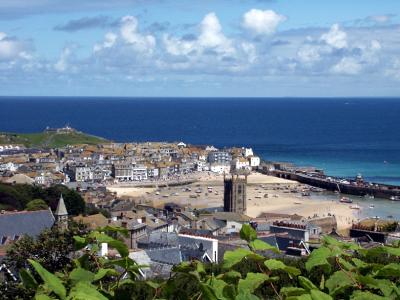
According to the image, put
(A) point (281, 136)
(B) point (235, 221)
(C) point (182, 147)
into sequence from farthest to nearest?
(A) point (281, 136) < (C) point (182, 147) < (B) point (235, 221)

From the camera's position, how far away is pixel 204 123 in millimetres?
159500

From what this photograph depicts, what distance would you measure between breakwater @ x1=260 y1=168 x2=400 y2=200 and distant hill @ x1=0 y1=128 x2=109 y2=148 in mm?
34731

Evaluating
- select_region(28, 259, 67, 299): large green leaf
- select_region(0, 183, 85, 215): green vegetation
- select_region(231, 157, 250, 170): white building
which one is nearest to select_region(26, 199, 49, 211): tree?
select_region(0, 183, 85, 215): green vegetation

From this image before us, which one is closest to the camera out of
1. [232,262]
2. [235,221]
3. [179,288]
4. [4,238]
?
[232,262]

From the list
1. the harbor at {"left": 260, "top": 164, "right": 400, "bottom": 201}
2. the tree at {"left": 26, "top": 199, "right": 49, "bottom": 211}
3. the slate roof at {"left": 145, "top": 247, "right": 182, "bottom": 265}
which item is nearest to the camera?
the slate roof at {"left": 145, "top": 247, "right": 182, "bottom": 265}

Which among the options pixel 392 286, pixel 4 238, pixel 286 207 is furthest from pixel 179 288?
pixel 286 207

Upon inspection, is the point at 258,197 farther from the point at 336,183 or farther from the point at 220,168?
the point at 220,168

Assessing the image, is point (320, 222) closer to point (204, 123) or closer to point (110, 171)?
point (110, 171)

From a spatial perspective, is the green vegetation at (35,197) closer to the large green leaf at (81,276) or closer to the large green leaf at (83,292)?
the large green leaf at (81,276)

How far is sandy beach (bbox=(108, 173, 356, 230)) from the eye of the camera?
165 ft

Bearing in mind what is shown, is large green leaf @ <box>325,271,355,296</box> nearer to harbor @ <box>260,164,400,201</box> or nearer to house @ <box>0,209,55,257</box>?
house @ <box>0,209,55,257</box>

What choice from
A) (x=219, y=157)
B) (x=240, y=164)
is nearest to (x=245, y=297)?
(x=240, y=164)

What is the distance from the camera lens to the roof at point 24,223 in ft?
74.7

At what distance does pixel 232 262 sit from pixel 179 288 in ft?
2.73
